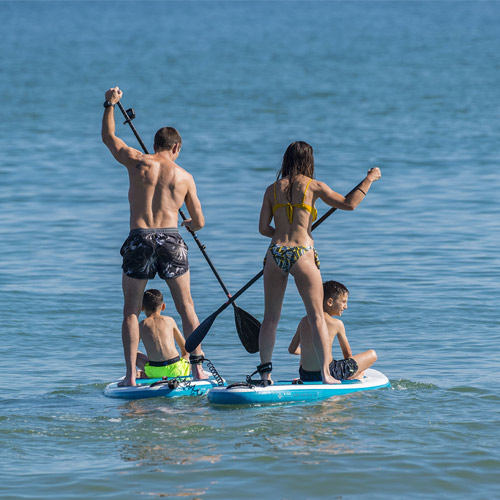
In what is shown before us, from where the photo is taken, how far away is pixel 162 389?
23.4 ft

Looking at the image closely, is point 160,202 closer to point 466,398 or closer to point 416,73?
point 466,398

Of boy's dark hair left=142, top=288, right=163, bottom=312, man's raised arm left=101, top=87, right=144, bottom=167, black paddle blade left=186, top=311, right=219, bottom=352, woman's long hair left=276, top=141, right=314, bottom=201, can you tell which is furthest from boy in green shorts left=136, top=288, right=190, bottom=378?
woman's long hair left=276, top=141, right=314, bottom=201

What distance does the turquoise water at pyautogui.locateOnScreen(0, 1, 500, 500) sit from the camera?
5.65 metres

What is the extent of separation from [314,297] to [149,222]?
4.09 feet

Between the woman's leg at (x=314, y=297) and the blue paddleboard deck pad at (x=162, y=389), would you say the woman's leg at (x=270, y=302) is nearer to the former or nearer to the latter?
the woman's leg at (x=314, y=297)

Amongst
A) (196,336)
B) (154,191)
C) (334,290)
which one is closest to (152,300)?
(196,336)

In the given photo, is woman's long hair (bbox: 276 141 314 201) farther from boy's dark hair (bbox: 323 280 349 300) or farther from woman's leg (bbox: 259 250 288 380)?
boy's dark hair (bbox: 323 280 349 300)

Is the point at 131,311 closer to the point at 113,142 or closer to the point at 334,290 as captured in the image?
the point at 113,142

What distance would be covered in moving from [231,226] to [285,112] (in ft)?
49.4

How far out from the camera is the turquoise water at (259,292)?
5.65 metres

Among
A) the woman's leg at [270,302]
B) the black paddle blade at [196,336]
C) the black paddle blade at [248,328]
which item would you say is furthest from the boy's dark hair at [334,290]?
the black paddle blade at [196,336]

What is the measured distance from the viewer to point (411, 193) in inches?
656

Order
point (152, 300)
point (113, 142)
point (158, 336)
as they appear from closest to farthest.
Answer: point (113, 142) → point (158, 336) → point (152, 300)

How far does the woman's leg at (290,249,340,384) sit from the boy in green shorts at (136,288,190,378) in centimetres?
109
